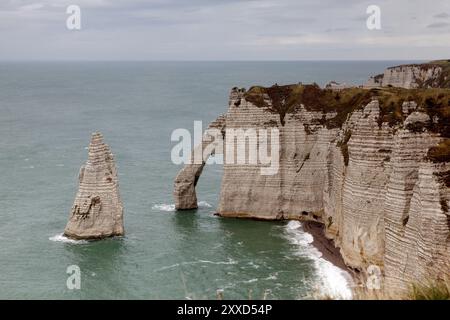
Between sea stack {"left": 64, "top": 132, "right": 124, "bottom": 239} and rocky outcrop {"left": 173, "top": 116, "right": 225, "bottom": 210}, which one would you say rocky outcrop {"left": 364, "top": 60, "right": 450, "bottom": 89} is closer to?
rocky outcrop {"left": 173, "top": 116, "right": 225, "bottom": 210}

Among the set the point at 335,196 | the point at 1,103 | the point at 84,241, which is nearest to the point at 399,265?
the point at 335,196

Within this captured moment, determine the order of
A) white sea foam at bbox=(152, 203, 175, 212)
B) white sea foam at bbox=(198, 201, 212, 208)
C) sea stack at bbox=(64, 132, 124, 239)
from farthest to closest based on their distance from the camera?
white sea foam at bbox=(198, 201, 212, 208) < white sea foam at bbox=(152, 203, 175, 212) < sea stack at bbox=(64, 132, 124, 239)

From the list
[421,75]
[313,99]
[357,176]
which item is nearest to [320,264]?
[357,176]

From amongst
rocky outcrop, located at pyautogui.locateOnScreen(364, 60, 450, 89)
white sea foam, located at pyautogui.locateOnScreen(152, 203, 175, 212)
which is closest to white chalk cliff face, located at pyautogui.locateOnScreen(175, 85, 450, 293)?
white sea foam, located at pyautogui.locateOnScreen(152, 203, 175, 212)

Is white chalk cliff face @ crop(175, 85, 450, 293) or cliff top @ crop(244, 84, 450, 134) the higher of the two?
cliff top @ crop(244, 84, 450, 134)

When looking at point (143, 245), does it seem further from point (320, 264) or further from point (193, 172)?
point (320, 264)
